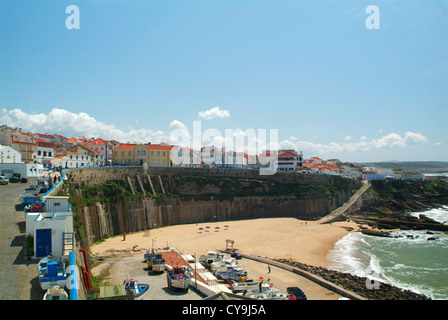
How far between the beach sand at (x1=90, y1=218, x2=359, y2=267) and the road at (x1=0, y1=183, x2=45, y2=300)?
10.1 meters

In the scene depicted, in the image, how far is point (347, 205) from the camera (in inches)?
2442

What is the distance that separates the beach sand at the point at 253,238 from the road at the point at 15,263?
398 inches

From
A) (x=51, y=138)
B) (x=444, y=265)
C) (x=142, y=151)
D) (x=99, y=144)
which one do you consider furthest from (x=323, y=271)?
(x=51, y=138)

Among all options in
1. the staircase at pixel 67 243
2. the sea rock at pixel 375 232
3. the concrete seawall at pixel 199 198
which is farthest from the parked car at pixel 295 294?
the sea rock at pixel 375 232

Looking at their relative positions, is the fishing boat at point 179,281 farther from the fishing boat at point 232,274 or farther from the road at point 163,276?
the fishing boat at point 232,274

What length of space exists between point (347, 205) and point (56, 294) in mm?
59011

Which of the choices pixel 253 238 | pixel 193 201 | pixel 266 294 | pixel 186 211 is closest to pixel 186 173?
pixel 193 201

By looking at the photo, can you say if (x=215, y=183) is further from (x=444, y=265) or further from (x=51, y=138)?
(x=51, y=138)

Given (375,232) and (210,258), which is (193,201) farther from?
(375,232)

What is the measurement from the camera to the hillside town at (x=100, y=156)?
42438 mm

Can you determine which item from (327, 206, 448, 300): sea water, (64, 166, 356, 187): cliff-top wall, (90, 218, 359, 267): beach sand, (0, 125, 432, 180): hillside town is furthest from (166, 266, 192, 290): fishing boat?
(0, 125, 432, 180): hillside town

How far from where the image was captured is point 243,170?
5950 cm

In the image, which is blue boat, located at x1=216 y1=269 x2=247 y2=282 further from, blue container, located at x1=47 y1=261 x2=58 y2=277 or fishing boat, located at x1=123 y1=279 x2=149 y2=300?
blue container, located at x1=47 y1=261 x2=58 y2=277
